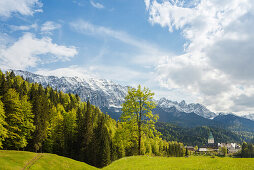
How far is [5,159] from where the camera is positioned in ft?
122

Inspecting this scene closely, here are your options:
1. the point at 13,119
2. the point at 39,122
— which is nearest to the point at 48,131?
the point at 39,122

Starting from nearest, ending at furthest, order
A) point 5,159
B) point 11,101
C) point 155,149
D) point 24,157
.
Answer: point 5,159 → point 24,157 → point 11,101 → point 155,149

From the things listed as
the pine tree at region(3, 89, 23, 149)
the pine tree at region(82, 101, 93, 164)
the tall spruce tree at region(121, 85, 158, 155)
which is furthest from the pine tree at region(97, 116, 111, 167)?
the tall spruce tree at region(121, 85, 158, 155)

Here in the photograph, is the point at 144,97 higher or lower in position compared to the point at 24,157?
higher

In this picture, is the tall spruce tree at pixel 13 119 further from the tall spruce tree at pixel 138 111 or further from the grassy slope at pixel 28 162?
the tall spruce tree at pixel 138 111

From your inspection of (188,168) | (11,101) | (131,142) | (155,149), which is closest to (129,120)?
(131,142)

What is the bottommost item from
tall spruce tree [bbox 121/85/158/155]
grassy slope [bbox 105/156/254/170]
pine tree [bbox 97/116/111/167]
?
pine tree [bbox 97/116/111/167]

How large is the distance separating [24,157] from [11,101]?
66.0 ft

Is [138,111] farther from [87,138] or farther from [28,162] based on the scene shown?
[87,138]

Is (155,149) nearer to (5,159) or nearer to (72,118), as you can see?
(72,118)

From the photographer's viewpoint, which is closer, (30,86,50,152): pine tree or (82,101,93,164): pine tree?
(30,86,50,152): pine tree

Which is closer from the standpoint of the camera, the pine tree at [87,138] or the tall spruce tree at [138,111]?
the tall spruce tree at [138,111]

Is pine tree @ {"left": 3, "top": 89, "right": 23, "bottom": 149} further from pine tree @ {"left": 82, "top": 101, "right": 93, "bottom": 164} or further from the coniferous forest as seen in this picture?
pine tree @ {"left": 82, "top": 101, "right": 93, "bottom": 164}

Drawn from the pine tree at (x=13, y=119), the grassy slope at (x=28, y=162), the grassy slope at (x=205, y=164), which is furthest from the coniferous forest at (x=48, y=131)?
the grassy slope at (x=205, y=164)
